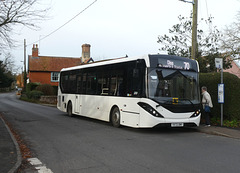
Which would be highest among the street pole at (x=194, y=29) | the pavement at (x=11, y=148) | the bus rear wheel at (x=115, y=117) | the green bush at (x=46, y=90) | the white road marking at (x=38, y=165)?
the street pole at (x=194, y=29)

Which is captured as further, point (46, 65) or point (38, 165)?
point (46, 65)

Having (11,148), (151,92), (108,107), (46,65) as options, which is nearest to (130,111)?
(151,92)

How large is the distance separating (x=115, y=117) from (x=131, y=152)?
483 centimetres

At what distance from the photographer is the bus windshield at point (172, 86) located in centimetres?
981

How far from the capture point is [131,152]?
6965mm

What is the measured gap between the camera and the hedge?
11.7 metres

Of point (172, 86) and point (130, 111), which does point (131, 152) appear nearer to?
point (130, 111)

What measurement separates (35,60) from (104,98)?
48.9 metres

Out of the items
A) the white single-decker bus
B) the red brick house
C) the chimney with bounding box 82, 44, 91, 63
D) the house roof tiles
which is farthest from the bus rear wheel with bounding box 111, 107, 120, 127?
the house roof tiles

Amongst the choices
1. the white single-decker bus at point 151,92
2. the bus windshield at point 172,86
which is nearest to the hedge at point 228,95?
the white single-decker bus at point 151,92

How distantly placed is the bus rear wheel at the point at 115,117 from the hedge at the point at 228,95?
4.61m

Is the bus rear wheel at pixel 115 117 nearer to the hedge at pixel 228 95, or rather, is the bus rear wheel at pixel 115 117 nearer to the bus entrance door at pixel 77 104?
the bus entrance door at pixel 77 104

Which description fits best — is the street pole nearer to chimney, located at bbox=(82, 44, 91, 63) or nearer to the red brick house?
the red brick house

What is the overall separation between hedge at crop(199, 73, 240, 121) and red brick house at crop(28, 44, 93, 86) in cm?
4267
